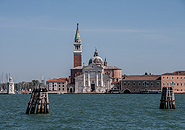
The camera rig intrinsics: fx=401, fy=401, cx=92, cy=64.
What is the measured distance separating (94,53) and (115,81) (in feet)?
52.0

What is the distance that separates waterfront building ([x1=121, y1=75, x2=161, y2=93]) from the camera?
114 m

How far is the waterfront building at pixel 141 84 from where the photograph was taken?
11400cm

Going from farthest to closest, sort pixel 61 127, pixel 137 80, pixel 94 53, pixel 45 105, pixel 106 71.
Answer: pixel 94 53 → pixel 106 71 → pixel 137 80 → pixel 45 105 → pixel 61 127

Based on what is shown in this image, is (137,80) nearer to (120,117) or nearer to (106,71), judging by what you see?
(106,71)

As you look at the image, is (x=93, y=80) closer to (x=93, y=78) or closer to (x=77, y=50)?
(x=93, y=78)

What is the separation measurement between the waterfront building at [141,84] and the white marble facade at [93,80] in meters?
5.30

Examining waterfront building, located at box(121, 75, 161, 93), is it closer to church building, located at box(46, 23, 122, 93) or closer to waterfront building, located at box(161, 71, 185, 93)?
waterfront building, located at box(161, 71, 185, 93)

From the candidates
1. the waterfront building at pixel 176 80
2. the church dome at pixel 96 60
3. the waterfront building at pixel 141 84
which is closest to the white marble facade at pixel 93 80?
the waterfront building at pixel 141 84

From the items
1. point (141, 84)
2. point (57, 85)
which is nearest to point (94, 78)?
point (57, 85)

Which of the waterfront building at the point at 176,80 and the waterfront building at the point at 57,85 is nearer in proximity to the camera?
the waterfront building at the point at 176,80

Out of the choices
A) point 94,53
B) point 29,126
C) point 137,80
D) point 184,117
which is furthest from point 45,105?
point 94,53

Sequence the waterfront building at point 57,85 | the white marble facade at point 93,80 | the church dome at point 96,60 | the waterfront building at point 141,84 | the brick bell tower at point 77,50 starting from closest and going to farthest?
the waterfront building at point 141,84 → the white marble facade at point 93,80 → the waterfront building at point 57,85 → the church dome at point 96,60 → the brick bell tower at point 77,50

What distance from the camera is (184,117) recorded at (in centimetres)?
3300

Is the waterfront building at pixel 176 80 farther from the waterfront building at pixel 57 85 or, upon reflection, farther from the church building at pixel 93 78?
the waterfront building at pixel 57 85
